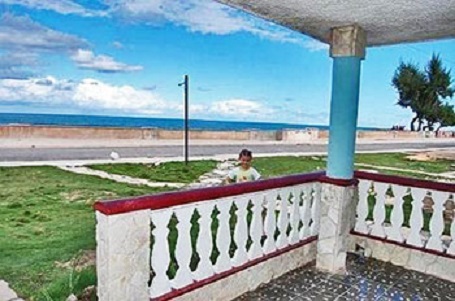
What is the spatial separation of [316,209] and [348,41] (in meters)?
1.64

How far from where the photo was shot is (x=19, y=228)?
5.25m

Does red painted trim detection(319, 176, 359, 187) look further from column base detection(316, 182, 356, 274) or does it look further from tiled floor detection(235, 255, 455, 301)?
tiled floor detection(235, 255, 455, 301)

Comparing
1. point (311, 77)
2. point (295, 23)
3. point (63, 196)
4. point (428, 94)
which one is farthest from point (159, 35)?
point (295, 23)

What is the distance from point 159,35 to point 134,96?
6.42 metres

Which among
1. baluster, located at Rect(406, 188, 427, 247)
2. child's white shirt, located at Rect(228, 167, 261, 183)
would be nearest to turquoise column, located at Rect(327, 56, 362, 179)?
baluster, located at Rect(406, 188, 427, 247)

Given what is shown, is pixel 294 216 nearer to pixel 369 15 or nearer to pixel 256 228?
pixel 256 228

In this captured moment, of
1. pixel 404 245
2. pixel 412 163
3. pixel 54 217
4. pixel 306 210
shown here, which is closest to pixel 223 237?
pixel 306 210

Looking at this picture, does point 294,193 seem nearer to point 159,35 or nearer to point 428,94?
point 428,94

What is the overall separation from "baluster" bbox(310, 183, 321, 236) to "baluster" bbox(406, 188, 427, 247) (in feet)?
2.96

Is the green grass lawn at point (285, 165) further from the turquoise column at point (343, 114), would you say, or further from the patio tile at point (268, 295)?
the patio tile at point (268, 295)

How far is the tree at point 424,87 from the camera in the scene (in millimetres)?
34625

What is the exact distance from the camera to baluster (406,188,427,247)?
4.13m

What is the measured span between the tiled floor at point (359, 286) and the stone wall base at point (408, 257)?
89 millimetres

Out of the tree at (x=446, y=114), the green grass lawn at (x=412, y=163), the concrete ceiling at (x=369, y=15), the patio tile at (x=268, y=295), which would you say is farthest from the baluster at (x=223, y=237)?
the tree at (x=446, y=114)
